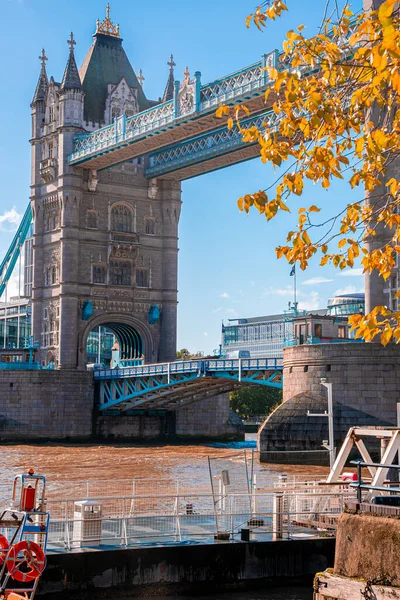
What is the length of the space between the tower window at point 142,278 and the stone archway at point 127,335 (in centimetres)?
290

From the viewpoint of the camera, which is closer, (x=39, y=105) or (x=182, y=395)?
(x=182, y=395)

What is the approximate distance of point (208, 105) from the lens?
61781mm

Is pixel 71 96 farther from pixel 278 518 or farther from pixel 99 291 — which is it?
pixel 278 518

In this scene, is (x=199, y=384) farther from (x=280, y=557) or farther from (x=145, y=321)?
(x=280, y=557)

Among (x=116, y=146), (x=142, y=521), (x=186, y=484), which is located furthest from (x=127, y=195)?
(x=142, y=521)

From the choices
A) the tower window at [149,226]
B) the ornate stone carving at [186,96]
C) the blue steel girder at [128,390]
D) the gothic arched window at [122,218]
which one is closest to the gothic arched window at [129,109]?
the gothic arched window at [122,218]

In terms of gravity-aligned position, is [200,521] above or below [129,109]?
below

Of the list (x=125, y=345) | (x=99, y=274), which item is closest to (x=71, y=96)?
(x=99, y=274)

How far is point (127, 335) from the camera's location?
84.6 m

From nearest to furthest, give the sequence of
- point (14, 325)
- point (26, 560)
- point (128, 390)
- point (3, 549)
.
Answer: point (26, 560) < point (3, 549) < point (128, 390) < point (14, 325)

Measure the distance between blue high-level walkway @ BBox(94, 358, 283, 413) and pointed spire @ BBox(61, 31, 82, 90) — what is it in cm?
2284

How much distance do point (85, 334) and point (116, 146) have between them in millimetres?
15390

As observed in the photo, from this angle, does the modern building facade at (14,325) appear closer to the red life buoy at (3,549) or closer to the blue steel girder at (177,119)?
the blue steel girder at (177,119)

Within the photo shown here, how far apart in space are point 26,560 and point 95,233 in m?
64.9
